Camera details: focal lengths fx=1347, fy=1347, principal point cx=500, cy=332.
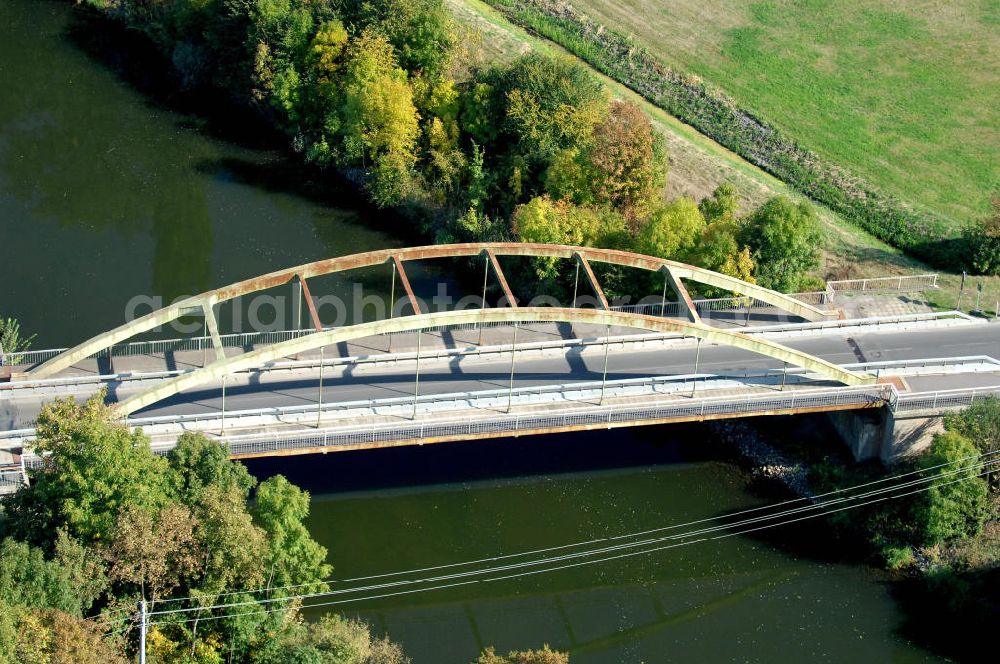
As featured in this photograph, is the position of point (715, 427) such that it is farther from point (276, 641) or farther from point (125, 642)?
point (125, 642)

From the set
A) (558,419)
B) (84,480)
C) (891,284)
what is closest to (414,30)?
(891,284)

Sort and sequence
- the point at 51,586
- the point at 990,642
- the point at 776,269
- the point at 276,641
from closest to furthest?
1. the point at 51,586
2. the point at 276,641
3. the point at 990,642
4. the point at 776,269

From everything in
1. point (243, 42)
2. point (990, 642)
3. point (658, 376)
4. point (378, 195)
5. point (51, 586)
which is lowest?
point (990, 642)

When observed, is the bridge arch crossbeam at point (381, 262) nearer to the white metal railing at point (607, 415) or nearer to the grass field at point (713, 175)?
the white metal railing at point (607, 415)

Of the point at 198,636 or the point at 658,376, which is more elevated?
the point at 658,376

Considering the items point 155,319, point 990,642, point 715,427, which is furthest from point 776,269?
point 155,319

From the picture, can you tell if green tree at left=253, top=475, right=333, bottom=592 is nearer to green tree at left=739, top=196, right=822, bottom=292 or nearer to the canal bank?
the canal bank

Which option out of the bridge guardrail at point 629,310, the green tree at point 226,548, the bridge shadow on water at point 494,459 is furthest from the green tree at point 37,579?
the bridge shadow on water at point 494,459

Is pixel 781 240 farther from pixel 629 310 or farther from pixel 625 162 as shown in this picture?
pixel 625 162
